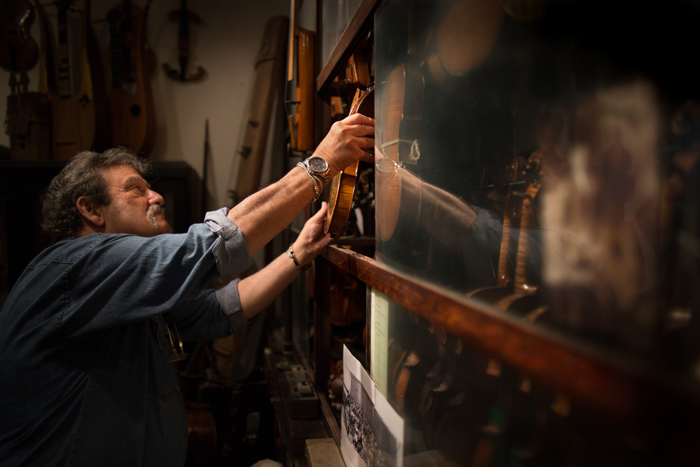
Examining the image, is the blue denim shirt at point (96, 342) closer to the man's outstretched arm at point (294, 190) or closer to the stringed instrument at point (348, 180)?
the man's outstretched arm at point (294, 190)

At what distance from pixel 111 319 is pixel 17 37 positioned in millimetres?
3474

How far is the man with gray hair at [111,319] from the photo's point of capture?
85 cm

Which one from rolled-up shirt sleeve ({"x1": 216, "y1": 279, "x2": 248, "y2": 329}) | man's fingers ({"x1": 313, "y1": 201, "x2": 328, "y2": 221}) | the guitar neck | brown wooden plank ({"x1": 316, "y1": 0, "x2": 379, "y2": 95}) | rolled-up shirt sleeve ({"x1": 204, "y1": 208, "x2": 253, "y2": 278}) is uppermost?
the guitar neck

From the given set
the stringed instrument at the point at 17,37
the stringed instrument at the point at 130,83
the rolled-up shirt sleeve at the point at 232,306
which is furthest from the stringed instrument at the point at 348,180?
the stringed instrument at the point at 17,37

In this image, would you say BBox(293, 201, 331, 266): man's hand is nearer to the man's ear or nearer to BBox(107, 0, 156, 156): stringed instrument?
the man's ear

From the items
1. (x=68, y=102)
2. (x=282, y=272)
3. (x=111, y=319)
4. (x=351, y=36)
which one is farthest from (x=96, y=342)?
(x=68, y=102)

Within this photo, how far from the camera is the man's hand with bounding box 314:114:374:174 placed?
0.86 m

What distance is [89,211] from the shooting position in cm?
114

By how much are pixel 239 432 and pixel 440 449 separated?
2.20 meters

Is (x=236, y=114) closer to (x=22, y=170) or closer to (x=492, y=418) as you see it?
(x=22, y=170)

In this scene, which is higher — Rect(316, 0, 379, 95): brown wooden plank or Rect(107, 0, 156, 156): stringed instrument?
Rect(107, 0, 156, 156): stringed instrument

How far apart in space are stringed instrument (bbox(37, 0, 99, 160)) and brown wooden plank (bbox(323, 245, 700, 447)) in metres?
3.30

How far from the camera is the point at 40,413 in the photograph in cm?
94

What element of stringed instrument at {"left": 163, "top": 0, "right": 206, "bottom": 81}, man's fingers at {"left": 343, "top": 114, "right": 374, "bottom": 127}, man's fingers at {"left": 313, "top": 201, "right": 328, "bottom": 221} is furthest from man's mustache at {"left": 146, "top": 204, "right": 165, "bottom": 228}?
stringed instrument at {"left": 163, "top": 0, "right": 206, "bottom": 81}
